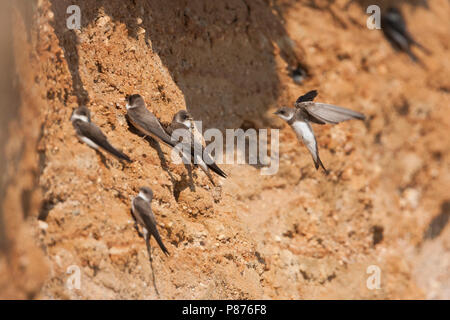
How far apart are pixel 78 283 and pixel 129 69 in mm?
1498

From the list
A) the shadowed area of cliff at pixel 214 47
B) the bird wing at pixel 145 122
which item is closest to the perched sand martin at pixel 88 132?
the bird wing at pixel 145 122

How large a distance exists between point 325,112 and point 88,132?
1.62 metres

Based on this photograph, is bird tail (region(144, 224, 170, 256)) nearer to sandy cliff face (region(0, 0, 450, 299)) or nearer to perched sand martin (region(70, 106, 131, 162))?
sandy cliff face (region(0, 0, 450, 299))

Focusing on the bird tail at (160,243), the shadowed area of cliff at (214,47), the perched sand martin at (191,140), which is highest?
the shadowed area of cliff at (214,47)

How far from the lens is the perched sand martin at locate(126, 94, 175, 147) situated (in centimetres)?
322

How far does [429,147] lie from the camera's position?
647 cm

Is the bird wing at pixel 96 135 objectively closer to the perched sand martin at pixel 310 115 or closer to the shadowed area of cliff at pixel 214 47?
the shadowed area of cliff at pixel 214 47

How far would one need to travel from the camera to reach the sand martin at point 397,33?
672 centimetres

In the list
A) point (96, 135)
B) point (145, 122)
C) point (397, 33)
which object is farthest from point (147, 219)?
point (397, 33)

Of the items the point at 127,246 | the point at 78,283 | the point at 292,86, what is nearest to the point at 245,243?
the point at 127,246

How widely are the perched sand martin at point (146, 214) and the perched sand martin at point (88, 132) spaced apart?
235mm

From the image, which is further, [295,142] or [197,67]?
[295,142]
